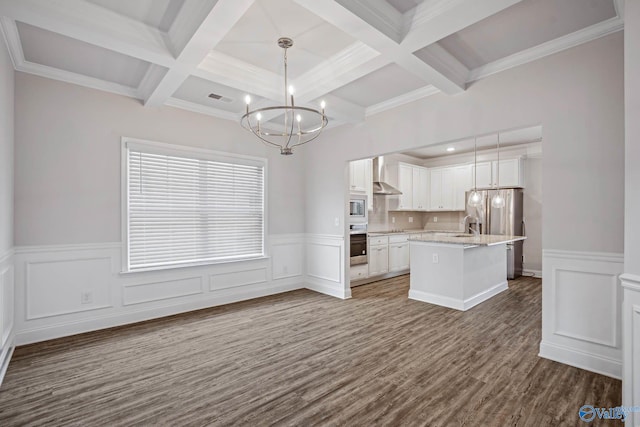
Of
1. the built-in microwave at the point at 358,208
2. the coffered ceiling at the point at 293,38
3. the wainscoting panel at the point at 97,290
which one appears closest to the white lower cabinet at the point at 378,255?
the built-in microwave at the point at 358,208

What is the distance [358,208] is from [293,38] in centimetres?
378

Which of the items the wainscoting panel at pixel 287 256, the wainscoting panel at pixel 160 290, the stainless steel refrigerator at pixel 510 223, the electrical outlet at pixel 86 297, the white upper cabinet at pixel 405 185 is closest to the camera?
the electrical outlet at pixel 86 297

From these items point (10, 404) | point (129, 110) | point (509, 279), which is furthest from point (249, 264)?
point (509, 279)

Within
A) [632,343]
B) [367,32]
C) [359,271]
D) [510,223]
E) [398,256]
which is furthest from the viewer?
[398,256]

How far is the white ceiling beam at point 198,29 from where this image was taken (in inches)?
82.8

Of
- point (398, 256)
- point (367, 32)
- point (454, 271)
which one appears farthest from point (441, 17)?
point (398, 256)

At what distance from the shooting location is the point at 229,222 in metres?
4.80

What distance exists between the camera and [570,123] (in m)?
2.77

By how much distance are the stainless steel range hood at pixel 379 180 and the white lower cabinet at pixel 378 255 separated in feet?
3.31

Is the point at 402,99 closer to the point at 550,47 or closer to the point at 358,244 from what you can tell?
the point at 550,47

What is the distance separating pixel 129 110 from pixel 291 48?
228 cm

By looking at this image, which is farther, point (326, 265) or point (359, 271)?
point (359, 271)

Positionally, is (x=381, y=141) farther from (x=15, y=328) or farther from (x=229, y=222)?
(x=15, y=328)

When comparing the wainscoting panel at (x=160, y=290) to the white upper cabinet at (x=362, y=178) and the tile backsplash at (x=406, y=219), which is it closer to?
the white upper cabinet at (x=362, y=178)
